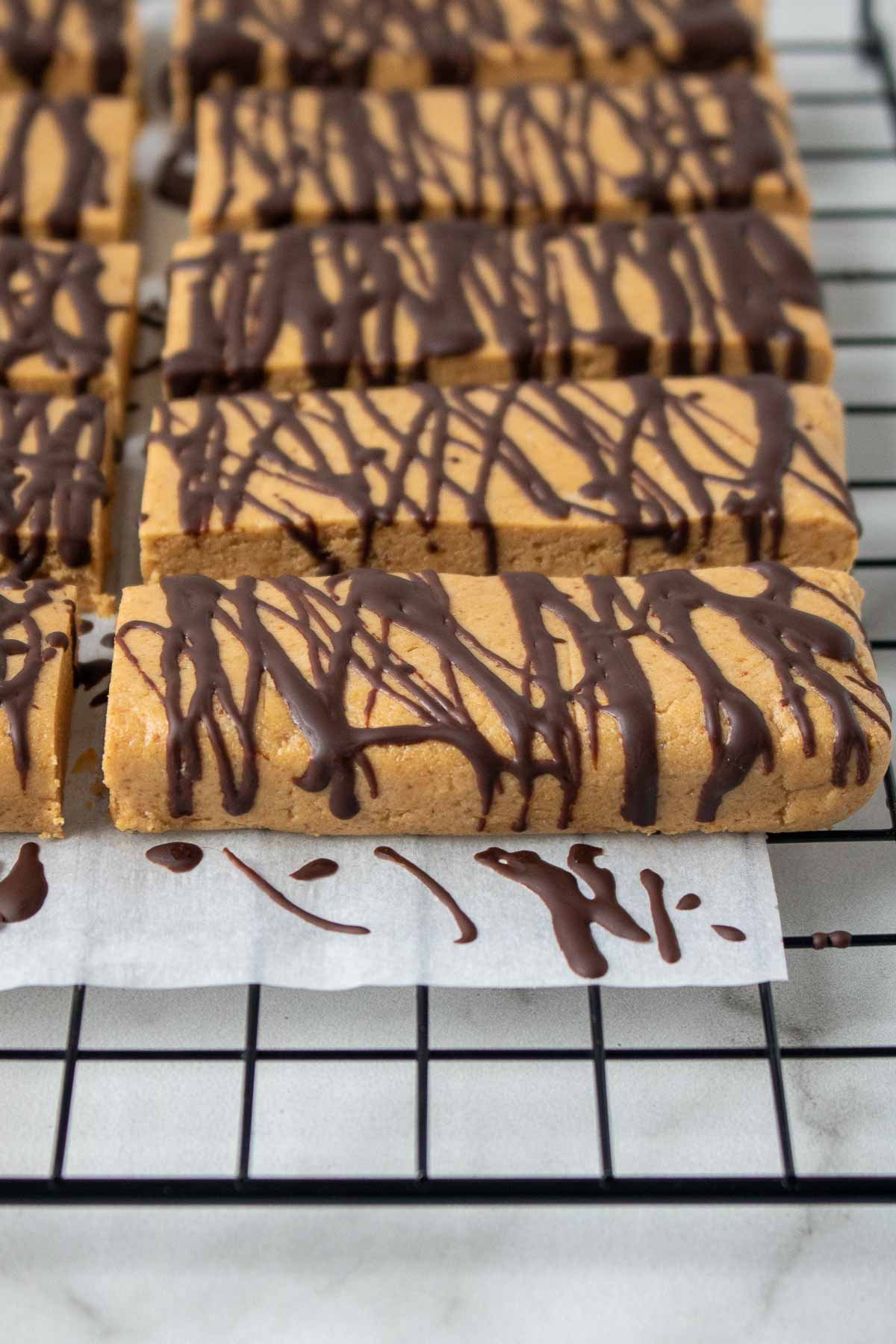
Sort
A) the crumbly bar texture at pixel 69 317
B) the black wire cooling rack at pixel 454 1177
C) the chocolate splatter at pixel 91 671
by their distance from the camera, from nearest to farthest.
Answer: the black wire cooling rack at pixel 454 1177 < the chocolate splatter at pixel 91 671 < the crumbly bar texture at pixel 69 317

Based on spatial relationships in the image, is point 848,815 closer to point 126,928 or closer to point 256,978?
point 256,978

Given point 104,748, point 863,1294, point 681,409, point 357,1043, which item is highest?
point 681,409

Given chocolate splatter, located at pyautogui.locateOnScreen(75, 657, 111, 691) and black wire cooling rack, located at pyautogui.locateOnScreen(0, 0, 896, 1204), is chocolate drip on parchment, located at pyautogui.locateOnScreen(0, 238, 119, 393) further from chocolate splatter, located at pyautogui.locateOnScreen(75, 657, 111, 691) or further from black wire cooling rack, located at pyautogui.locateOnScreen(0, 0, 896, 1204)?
black wire cooling rack, located at pyautogui.locateOnScreen(0, 0, 896, 1204)

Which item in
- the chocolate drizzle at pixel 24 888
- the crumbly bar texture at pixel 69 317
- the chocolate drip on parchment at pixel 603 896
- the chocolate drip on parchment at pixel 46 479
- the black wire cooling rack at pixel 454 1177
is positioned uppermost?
the crumbly bar texture at pixel 69 317

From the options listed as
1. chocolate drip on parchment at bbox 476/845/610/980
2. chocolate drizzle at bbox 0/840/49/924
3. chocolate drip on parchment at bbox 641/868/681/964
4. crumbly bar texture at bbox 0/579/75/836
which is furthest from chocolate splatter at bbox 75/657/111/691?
chocolate drip on parchment at bbox 641/868/681/964

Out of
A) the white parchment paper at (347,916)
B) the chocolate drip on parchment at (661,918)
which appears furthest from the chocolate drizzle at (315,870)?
the chocolate drip on parchment at (661,918)

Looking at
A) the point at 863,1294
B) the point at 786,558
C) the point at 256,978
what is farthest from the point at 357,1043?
the point at 786,558

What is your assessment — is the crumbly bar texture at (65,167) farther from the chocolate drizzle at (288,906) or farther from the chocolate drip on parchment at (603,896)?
the chocolate drip on parchment at (603,896)
